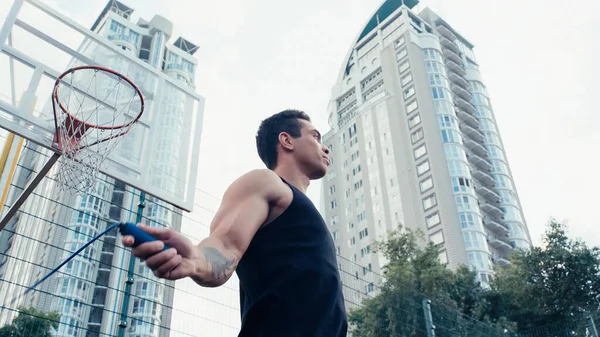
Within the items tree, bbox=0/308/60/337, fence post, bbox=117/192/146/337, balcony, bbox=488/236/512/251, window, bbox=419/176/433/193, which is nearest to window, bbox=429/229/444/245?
window, bbox=419/176/433/193

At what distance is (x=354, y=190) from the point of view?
4256cm

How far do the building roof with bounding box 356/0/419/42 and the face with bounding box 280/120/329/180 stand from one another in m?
50.0

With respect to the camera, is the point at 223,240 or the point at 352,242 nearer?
the point at 223,240

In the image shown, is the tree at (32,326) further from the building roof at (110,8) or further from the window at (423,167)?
the building roof at (110,8)

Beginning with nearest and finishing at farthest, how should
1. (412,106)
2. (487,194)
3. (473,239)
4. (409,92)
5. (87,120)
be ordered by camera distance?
(87,120)
(473,239)
(487,194)
(412,106)
(409,92)

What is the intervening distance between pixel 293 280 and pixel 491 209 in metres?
39.1

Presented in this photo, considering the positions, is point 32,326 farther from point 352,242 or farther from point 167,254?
point 352,242

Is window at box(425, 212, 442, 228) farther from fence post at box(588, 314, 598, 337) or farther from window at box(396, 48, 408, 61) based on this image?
fence post at box(588, 314, 598, 337)

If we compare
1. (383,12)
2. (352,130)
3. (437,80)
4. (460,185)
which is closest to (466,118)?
(437,80)

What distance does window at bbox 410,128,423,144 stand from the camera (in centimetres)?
3856

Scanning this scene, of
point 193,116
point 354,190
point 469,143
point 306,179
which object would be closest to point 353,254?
point 354,190

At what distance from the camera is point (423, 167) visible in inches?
1465

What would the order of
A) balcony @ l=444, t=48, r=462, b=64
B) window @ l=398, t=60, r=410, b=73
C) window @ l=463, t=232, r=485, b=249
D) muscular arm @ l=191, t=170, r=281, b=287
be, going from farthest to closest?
balcony @ l=444, t=48, r=462, b=64, window @ l=398, t=60, r=410, b=73, window @ l=463, t=232, r=485, b=249, muscular arm @ l=191, t=170, r=281, b=287

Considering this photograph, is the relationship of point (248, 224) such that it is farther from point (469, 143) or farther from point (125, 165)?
point (469, 143)
